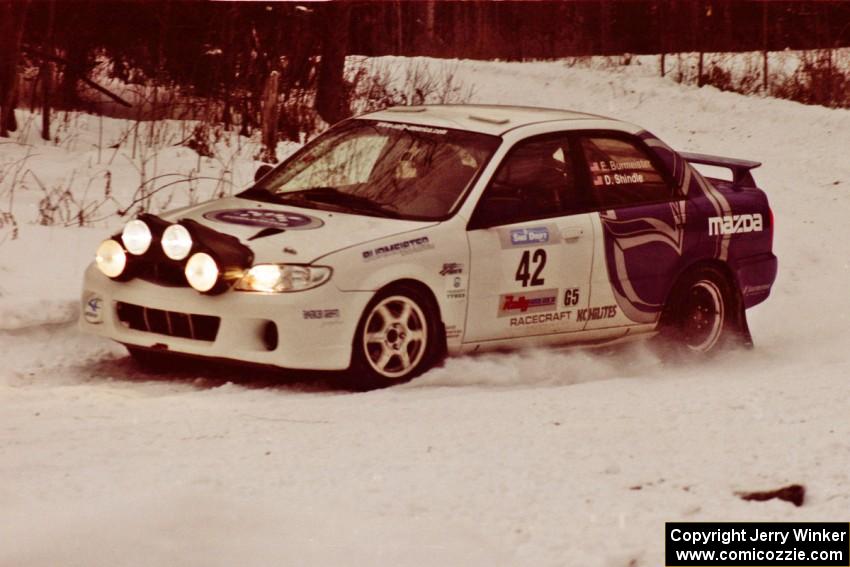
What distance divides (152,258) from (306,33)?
16535 mm

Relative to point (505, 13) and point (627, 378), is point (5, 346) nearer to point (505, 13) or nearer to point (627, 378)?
point (627, 378)

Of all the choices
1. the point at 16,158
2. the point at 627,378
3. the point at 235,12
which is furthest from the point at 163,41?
the point at 627,378

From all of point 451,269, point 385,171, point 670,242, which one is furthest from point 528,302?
point 670,242

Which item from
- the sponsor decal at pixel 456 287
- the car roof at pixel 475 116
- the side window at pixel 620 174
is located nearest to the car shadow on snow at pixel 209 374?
the sponsor decal at pixel 456 287

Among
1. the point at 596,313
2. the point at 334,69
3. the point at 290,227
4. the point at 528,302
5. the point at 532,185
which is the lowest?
the point at 596,313

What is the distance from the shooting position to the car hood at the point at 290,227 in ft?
26.2

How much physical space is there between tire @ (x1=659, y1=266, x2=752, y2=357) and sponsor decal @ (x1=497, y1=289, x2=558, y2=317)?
958mm

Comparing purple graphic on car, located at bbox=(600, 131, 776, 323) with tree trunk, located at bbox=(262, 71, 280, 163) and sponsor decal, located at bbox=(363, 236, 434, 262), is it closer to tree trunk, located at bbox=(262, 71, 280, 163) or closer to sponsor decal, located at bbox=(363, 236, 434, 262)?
sponsor decal, located at bbox=(363, 236, 434, 262)

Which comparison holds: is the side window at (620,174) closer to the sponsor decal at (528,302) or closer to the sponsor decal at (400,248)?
the sponsor decal at (528,302)

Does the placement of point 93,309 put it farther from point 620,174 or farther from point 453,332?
point 620,174

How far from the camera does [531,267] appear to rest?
8789mm

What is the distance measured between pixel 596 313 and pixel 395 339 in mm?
1494

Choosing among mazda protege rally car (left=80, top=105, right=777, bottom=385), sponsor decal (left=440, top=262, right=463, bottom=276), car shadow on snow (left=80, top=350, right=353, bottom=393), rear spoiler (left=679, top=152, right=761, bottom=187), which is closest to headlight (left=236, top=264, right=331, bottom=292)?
mazda protege rally car (left=80, top=105, right=777, bottom=385)

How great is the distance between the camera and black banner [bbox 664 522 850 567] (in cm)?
547
